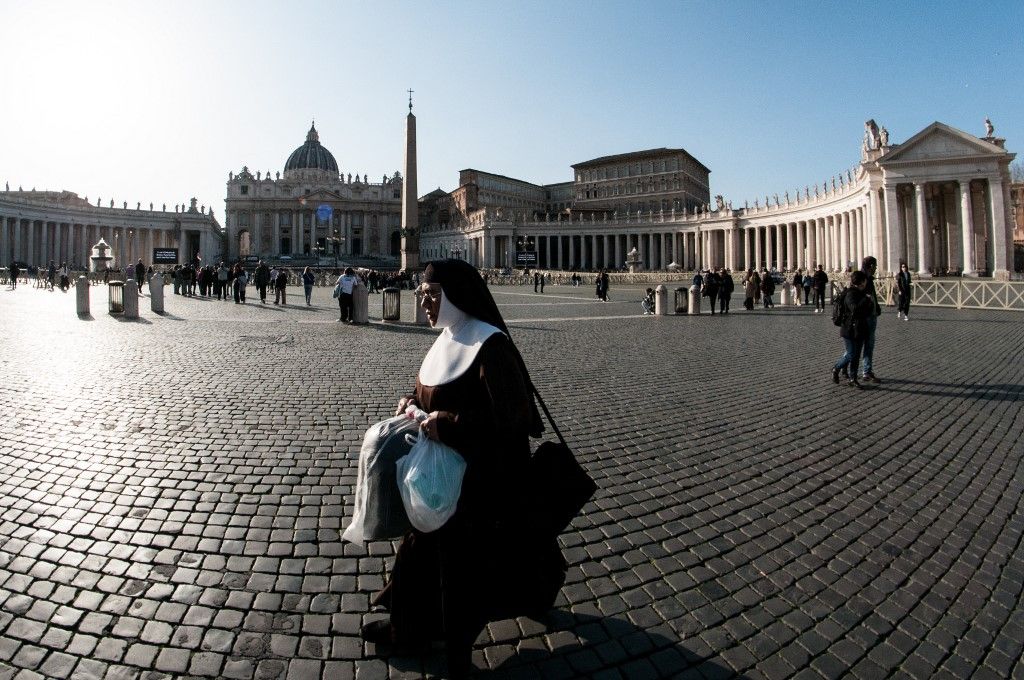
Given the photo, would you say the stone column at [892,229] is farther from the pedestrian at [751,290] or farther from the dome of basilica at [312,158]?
the dome of basilica at [312,158]

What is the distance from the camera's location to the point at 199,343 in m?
12.4

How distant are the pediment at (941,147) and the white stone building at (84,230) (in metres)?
60.7

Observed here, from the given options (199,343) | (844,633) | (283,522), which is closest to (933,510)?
Result: (844,633)

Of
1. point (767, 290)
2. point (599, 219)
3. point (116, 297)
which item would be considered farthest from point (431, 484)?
point (599, 219)

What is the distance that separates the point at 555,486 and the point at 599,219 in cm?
8114

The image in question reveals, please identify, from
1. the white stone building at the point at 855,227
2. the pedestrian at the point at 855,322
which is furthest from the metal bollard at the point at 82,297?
the white stone building at the point at 855,227

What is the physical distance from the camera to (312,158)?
10969 centimetres

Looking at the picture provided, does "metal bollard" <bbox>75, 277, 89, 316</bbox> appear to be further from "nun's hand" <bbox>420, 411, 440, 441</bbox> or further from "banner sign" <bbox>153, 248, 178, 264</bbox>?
"banner sign" <bbox>153, 248, 178, 264</bbox>

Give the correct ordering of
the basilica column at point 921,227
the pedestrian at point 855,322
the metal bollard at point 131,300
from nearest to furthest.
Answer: the pedestrian at point 855,322 < the metal bollard at point 131,300 < the basilica column at point 921,227

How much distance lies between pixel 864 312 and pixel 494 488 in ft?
26.7

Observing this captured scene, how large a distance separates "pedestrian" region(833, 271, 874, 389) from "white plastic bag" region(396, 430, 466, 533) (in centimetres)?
804

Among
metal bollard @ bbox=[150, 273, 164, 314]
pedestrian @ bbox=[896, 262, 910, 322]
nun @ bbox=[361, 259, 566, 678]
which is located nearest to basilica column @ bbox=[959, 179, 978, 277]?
pedestrian @ bbox=[896, 262, 910, 322]

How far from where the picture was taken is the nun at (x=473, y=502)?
7.91 feet

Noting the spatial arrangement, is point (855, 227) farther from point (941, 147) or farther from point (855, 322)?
point (855, 322)
